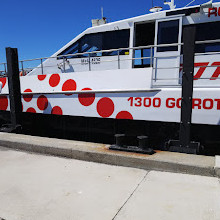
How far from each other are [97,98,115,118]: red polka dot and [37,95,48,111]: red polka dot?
1.72 meters

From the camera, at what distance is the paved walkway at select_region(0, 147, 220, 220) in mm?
1993

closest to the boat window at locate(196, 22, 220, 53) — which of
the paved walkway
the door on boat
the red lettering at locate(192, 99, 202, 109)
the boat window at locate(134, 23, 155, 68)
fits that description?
the door on boat

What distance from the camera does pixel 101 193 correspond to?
236 cm

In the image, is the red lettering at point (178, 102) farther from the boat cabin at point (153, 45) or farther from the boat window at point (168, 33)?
the boat window at point (168, 33)

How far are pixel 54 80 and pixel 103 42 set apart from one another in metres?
2.17

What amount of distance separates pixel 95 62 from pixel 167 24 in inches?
95.7

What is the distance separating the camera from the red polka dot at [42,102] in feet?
18.2

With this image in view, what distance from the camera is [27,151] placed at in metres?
3.95

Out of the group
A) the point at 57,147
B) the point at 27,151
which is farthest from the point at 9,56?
the point at 57,147

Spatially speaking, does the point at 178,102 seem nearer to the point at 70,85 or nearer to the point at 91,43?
the point at 70,85

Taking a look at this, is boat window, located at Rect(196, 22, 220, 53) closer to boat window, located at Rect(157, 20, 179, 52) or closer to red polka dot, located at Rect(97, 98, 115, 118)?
boat window, located at Rect(157, 20, 179, 52)

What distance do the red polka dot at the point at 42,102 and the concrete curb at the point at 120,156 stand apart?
158 cm

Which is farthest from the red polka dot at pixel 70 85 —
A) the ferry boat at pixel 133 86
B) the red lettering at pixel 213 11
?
the red lettering at pixel 213 11

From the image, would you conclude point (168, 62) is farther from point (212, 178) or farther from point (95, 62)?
point (212, 178)
